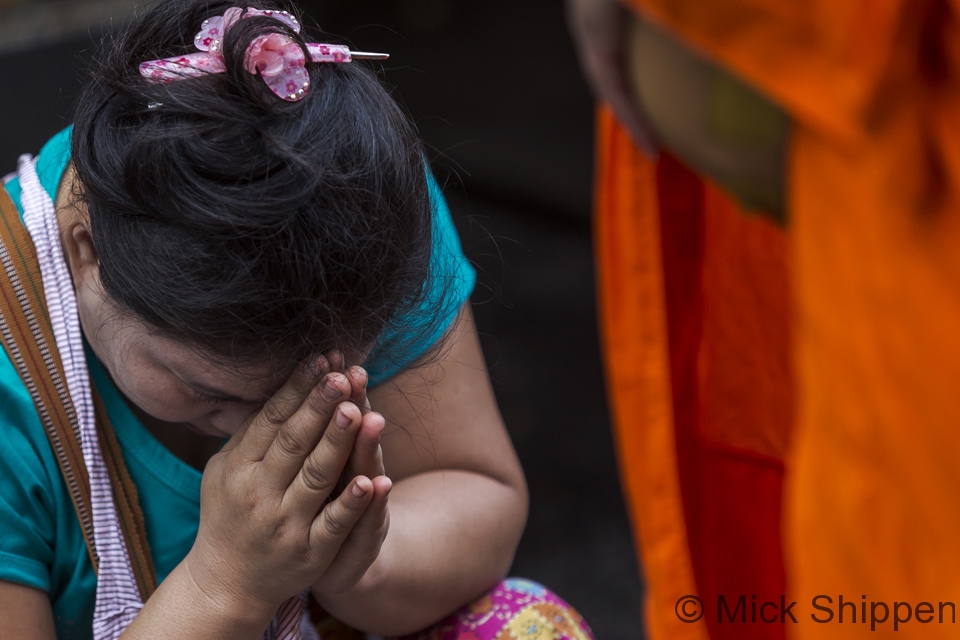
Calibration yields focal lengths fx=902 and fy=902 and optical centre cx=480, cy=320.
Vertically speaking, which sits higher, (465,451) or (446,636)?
(465,451)

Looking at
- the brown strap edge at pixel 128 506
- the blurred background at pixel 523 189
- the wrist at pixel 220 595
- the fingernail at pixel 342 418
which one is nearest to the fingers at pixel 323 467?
the fingernail at pixel 342 418

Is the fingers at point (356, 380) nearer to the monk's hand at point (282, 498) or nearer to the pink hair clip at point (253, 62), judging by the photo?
the monk's hand at point (282, 498)

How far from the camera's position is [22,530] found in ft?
2.91

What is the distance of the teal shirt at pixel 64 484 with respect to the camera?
0.88 meters

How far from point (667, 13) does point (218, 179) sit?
0.38 meters

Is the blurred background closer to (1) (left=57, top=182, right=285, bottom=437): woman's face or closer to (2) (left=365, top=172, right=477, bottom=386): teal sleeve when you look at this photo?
(2) (left=365, top=172, right=477, bottom=386): teal sleeve

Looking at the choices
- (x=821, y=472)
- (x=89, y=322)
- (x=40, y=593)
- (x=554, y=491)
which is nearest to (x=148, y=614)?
(x=40, y=593)

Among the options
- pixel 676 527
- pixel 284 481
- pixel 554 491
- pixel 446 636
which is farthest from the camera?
pixel 554 491

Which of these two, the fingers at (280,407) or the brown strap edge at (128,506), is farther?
the brown strap edge at (128,506)

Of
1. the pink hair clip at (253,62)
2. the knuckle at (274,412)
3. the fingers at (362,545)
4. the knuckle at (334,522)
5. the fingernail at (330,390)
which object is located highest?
the pink hair clip at (253,62)

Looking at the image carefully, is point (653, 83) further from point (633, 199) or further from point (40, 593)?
point (40, 593)

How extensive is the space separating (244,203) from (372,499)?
30cm

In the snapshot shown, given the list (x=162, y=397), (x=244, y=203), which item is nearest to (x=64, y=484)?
(x=162, y=397)

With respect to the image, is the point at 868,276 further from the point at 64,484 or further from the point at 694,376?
the point at 64,484
